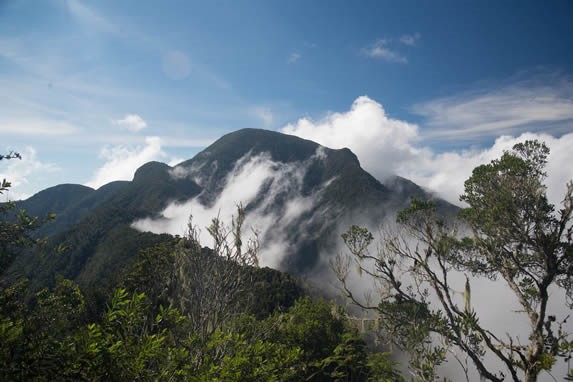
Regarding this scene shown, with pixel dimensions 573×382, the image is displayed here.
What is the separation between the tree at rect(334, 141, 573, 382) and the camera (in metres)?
8.62

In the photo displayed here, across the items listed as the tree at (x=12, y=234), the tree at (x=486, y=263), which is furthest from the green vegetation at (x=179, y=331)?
the tree at (x=486, y=263)

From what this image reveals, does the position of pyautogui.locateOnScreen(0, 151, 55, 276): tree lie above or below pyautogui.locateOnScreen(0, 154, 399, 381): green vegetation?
above

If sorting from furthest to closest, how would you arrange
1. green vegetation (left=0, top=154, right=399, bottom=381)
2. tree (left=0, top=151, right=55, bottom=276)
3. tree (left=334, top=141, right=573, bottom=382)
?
tree (left=334, top=141, right=573, bottom=382)
tree (left=0, top=151, right=55, bottom=276)
green vegetation (left=0, top=154, right=399, bottom=381)

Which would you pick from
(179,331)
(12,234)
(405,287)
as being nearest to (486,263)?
(405,287)

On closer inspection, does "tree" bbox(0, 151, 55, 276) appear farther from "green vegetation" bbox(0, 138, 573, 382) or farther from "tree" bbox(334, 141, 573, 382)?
"tree" bbox(334, 141, 573, 382)

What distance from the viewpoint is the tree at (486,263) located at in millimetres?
8625

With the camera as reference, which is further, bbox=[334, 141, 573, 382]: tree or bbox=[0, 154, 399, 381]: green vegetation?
bbox=[334, 141, 573, 382]: tree

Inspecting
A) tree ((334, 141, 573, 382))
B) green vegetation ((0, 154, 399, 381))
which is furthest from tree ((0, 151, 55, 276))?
tree ((334, 141, 573, 382))

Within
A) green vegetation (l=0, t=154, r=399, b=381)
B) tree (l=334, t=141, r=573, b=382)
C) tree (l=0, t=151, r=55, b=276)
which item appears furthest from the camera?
tree (l=334, t=141, r=573, b=382)

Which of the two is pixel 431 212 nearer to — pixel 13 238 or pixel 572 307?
pixel 572 307

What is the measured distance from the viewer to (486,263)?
11992mm

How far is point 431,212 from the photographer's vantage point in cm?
1108

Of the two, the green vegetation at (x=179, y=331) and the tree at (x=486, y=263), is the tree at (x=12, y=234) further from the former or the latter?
the tree at (x=486, y=263)

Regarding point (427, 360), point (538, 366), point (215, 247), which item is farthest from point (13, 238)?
point (538, 366)
